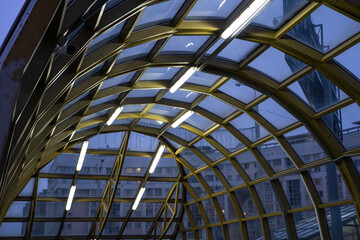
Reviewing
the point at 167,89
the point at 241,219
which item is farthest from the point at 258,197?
the point at 167,89

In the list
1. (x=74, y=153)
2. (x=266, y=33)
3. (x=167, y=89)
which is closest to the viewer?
(x=266, y=33)

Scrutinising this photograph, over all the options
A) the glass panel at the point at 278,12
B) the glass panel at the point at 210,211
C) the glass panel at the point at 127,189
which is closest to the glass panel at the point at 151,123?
the glass panel at the point at 127,189

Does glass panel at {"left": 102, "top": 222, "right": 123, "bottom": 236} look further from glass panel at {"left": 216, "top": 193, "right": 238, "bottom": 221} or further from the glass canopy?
glass panel at {"left": 216, "top": 193, "right": 238, "bottom": 221}

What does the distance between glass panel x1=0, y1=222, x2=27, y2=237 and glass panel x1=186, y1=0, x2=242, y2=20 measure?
23318 millimetres

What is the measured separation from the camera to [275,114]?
21.4 m

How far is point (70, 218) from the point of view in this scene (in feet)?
106

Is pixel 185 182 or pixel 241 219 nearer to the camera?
pixel 241 219

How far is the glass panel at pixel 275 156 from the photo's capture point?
23.1 metres

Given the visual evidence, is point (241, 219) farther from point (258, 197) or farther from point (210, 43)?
point (210, 43)

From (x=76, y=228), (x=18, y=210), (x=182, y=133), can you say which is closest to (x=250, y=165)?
(x=182, y=133)

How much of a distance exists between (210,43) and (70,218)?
21785mm

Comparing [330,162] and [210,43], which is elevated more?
[210,43]

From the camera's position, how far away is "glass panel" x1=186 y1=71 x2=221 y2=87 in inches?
792

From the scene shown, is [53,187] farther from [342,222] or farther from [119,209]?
[342,222]
